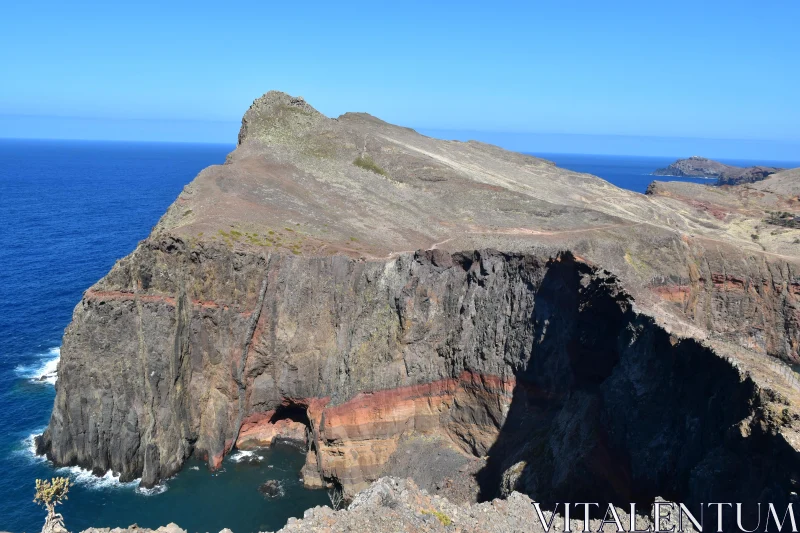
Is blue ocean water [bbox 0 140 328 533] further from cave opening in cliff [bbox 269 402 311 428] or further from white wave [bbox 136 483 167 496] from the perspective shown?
cave opening in cliff [bbox 269 402 311 428]

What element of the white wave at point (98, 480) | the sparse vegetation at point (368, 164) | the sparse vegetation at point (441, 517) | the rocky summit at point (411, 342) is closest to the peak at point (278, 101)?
the sparse vegetation at point (368, 164)

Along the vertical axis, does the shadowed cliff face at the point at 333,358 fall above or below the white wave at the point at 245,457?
above

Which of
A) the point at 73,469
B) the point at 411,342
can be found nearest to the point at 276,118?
the point at 411,342

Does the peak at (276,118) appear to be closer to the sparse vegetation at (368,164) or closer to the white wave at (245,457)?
the sparse vegetation at (368,164)

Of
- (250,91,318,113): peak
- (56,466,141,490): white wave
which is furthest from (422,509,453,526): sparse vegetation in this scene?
(250,91,318,113): peak

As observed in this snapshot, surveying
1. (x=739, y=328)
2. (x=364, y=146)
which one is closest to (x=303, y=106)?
(x=364, y=146)

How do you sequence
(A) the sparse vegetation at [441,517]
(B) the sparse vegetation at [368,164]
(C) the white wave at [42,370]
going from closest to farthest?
(A) the sparse vegetation at [441,517] → (C) the white wave at [42,370] → (B) the sparse vegetation at [368,164]
